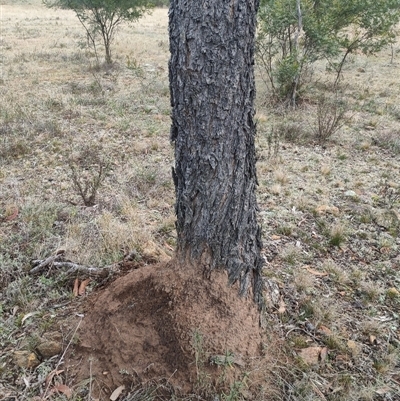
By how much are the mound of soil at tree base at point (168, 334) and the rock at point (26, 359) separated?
18 centimetres

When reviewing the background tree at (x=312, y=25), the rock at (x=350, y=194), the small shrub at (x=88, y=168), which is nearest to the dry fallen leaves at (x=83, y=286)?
the small shrub at (x=88, y=168)

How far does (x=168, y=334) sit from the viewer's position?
6.45 feet

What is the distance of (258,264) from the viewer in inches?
84.7

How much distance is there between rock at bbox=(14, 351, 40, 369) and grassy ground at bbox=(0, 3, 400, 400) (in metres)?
0.03

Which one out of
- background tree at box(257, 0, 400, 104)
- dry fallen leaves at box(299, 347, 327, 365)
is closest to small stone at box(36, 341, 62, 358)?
dry fallen leaves at box(299, 347, 327, 365)

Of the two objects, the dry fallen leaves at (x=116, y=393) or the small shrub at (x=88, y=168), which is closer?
the dry fallen leaves at (x=116, y=393)

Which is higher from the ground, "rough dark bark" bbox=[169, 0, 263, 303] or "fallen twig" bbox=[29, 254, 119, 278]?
"rough dark bark" bbox=[169, 0, 263, 303]

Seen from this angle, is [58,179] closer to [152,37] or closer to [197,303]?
[197,303]

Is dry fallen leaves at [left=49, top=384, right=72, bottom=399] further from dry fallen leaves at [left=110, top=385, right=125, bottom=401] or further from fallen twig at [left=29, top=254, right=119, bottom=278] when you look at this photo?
fallen twig at [left=29, top=254, right=119, bottom=278]

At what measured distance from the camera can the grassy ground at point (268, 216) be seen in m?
2.20

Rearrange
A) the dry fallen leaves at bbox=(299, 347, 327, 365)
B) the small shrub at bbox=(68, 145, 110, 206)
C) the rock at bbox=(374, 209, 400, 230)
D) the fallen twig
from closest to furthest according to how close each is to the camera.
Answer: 1. the dry fallen leaves at bbox=(299, 347, 327, 365)
2. the fallen twig
3. the rock at bbox=(374, 209, 400, 230)
4. the small shrub at bbox=(68, 145, 110, 206)

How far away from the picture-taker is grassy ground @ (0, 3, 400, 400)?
2195 millimetres

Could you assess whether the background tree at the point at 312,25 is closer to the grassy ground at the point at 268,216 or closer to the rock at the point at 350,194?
the grassy ground at the point at 268,216

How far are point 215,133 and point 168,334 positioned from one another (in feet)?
3.41
